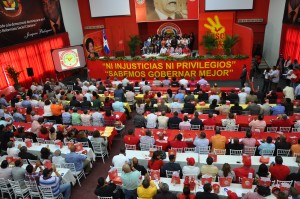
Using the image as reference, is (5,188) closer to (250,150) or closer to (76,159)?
(76,159)

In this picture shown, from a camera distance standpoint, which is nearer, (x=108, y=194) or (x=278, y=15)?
(x=108, y=194)

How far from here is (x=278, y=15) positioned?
58.4 ft

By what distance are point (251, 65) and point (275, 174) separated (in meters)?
12.1

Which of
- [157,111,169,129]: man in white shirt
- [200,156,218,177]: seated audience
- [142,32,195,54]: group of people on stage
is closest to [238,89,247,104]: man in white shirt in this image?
[157,111,169,129]: man in white shirt

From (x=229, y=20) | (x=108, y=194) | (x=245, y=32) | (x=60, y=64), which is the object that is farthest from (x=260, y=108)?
(x=60, y=64)

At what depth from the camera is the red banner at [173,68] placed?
16734 mm

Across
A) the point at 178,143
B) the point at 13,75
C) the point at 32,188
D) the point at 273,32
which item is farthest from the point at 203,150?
the point at 273,32

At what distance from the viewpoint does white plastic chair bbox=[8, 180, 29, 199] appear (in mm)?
7363

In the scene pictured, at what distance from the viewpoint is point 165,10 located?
2167 centimetres

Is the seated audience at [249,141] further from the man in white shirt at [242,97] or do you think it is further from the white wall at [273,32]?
the white wall at [273,32]

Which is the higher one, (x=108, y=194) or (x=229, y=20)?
(x=229, y=20)

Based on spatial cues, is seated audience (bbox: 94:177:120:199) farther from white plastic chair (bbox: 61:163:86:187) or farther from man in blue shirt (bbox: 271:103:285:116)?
man in blue shirt (bbox: 271:103:285:116)

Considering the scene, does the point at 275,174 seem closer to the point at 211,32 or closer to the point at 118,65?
the point at 118,65

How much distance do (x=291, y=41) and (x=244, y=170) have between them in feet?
40.1
